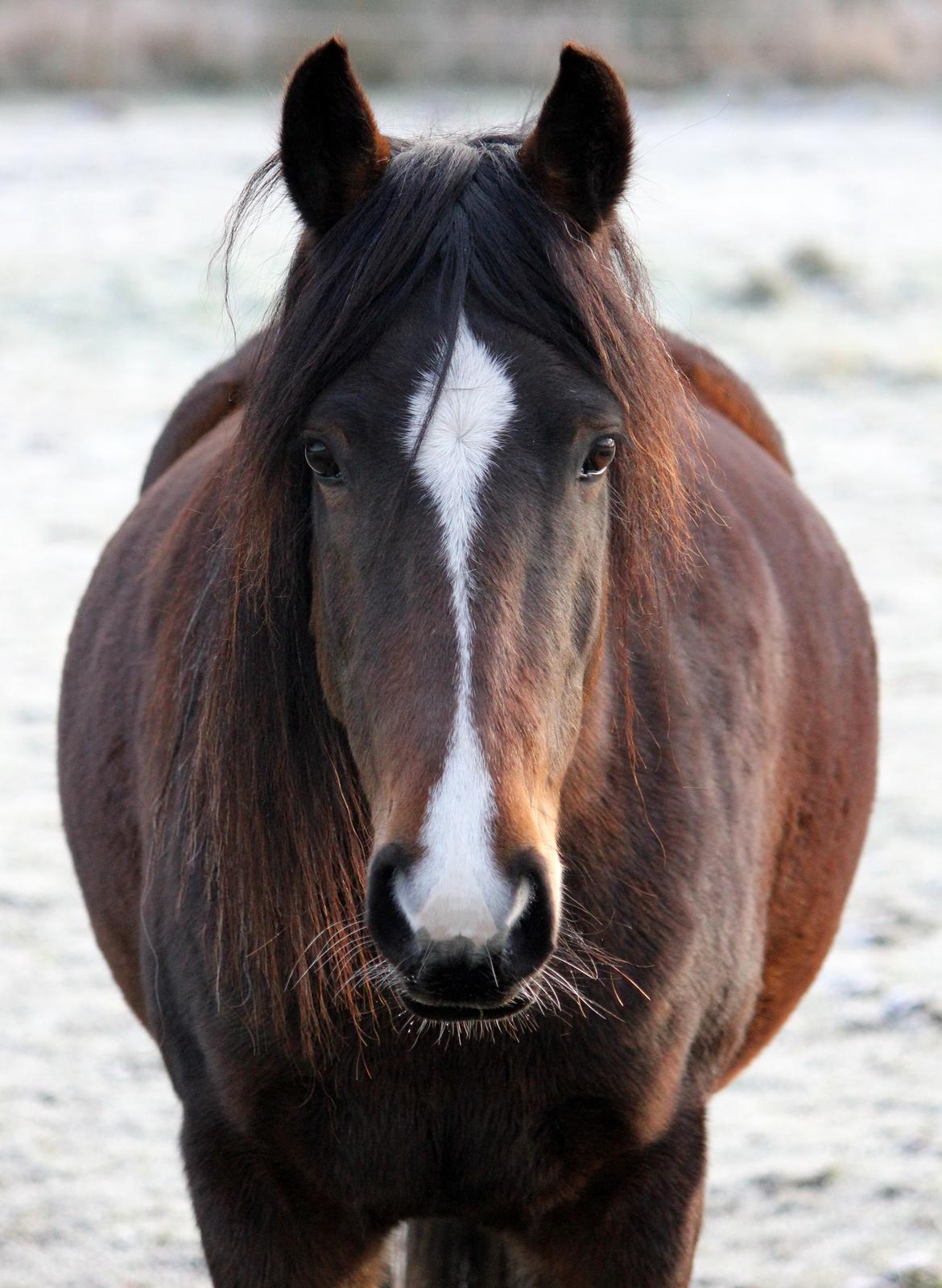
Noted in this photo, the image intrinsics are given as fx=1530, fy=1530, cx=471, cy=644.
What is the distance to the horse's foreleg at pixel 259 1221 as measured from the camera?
223 cm

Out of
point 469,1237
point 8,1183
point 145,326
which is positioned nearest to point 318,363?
point 469,1237

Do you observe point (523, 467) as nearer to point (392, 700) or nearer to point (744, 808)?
point (392, 700)

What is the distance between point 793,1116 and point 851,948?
2.74 ft

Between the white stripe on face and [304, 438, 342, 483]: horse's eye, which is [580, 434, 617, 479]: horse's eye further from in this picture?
[304, 438, 342, 483]: horse's eye

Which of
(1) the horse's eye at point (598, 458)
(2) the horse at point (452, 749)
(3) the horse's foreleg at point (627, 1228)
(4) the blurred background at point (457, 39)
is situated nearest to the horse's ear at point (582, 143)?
(2) the horse at point (452, 749)

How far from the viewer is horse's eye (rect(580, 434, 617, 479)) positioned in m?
1.90

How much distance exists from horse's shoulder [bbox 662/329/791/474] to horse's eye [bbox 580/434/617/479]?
4.70 ft

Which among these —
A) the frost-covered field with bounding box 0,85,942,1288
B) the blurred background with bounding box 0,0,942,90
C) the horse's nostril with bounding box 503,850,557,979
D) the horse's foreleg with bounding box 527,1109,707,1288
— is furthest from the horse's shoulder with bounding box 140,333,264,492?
the blurred background with bounding box 0,0,942,90

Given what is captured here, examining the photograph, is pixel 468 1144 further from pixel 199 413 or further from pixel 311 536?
pixel 199 413

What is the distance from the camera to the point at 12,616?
7.05 metres

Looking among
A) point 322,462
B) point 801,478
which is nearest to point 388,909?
point 322,462

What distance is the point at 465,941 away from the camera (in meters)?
1.53

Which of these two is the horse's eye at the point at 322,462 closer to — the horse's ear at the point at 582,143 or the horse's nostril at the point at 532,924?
the horse's ear at the point at 582,143

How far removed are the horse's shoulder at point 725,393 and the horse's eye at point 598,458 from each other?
1.43 meters
